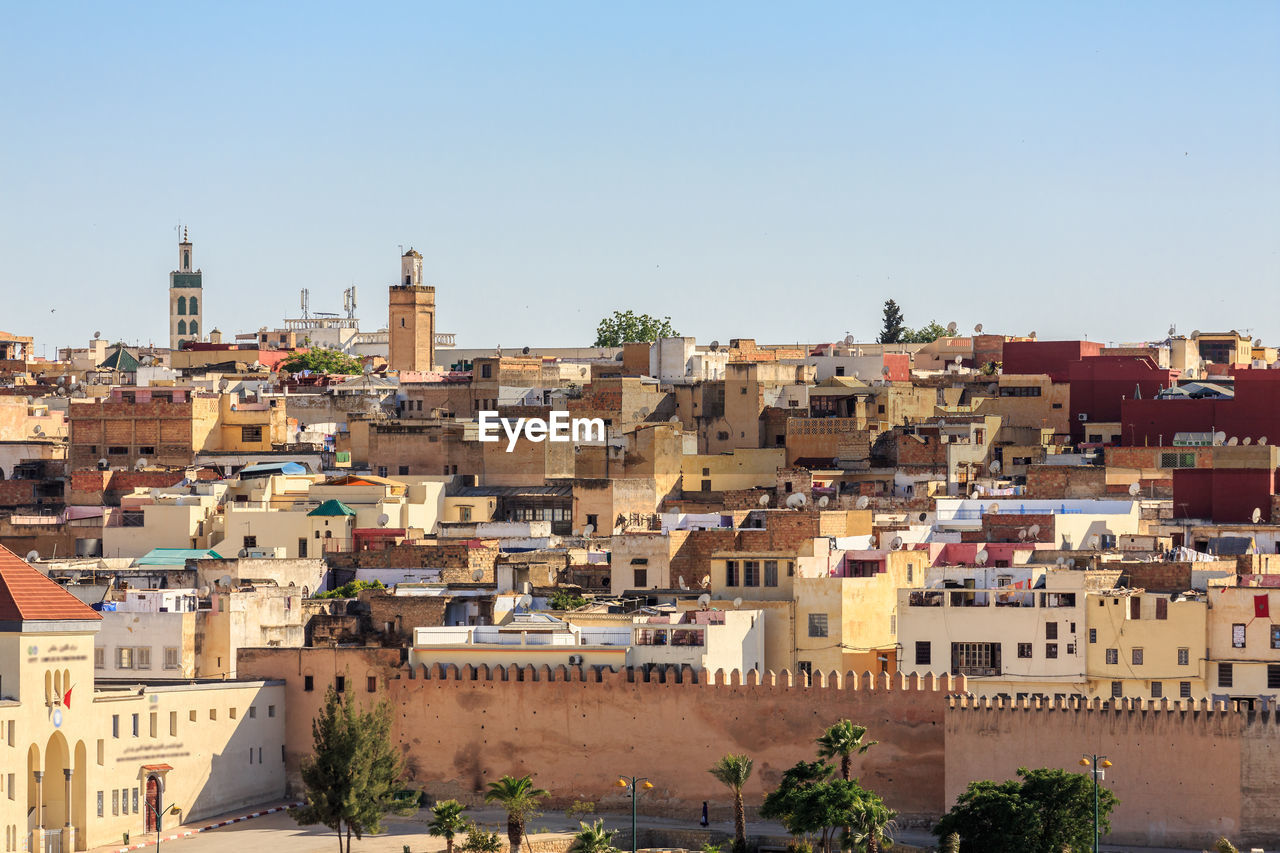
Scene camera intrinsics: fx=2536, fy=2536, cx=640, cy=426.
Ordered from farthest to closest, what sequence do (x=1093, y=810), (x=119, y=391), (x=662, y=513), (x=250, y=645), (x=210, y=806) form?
(x=119, y=391)
(x=662, y=513)
(x=250, y=645)
(x=210, y=806)
(x=1093, y=810)

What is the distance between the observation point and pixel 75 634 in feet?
118

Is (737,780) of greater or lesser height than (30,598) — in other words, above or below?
below

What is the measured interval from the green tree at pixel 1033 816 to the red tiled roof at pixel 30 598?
1270 cm

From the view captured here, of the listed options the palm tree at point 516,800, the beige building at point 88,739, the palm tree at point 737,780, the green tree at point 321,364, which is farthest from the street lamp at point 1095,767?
the green tree at point 321,364

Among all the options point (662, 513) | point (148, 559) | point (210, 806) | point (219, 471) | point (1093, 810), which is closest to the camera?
point (1093, 810)

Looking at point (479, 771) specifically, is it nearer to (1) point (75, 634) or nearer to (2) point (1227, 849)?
(1) point (75, 634)

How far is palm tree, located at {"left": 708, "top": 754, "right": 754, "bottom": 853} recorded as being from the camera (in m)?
36.0

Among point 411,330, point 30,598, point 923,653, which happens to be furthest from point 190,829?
point 411,330

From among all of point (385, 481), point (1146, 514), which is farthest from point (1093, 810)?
point (385, 481)

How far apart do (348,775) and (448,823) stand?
5.51 feet

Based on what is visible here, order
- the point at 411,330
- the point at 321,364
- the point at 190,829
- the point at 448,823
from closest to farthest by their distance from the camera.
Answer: the point at 448,823 < the point at 190,829 < the point at 411,330 < the point at 321,364

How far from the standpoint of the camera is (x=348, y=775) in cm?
3659

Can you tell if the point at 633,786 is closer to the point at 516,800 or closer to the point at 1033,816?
the point at 516,800

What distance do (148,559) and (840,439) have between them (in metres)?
19.8
